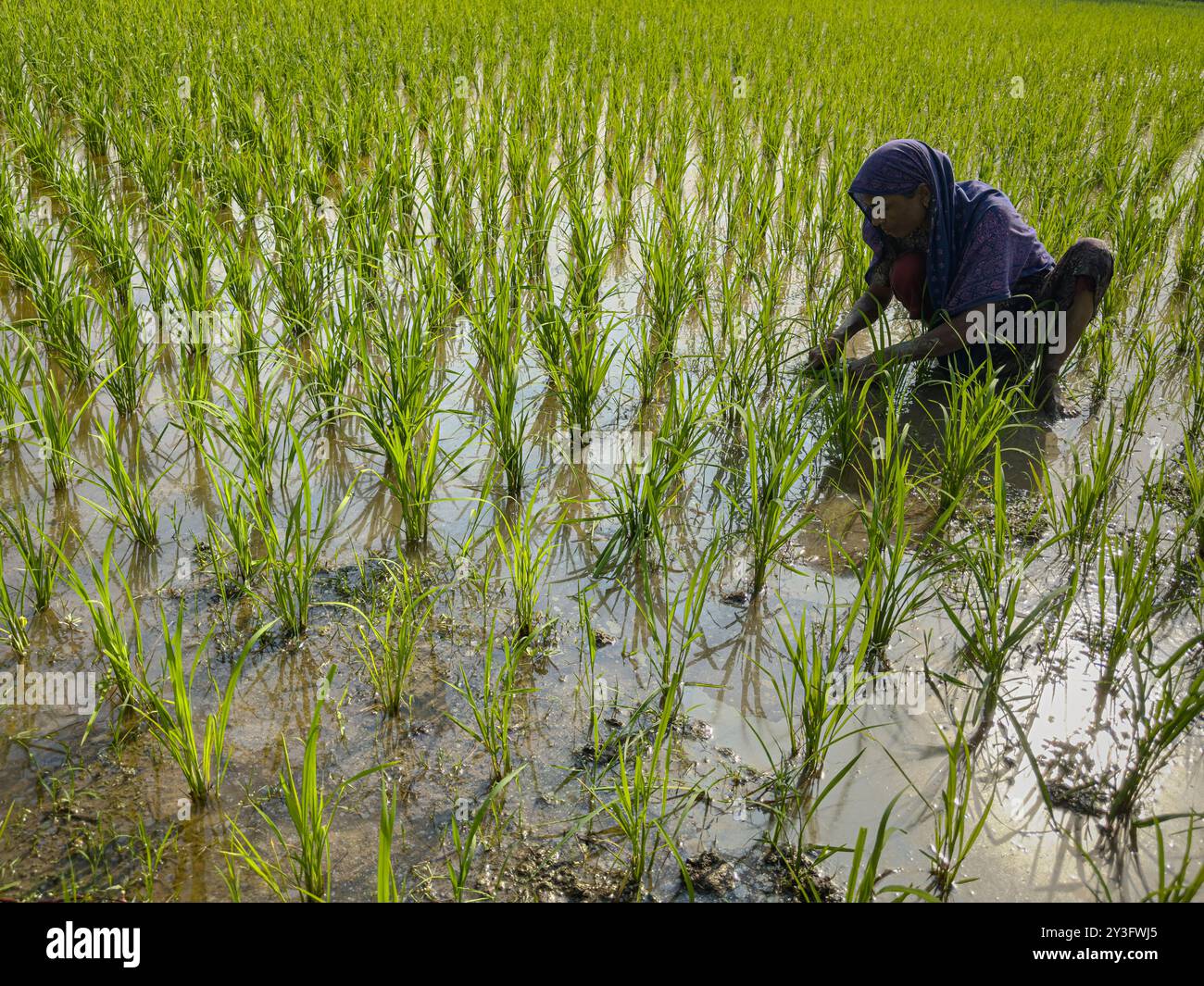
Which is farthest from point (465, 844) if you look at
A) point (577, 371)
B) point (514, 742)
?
point (577, 371)

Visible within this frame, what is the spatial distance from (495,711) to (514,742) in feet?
0.23

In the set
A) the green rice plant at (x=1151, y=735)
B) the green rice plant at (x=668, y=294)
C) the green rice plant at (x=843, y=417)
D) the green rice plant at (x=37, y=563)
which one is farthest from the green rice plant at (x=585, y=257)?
the green rice plant at (x=1151, y=735)

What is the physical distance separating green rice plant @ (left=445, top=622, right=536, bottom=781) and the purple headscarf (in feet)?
6.40

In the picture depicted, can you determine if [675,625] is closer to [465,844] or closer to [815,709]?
[815,709]

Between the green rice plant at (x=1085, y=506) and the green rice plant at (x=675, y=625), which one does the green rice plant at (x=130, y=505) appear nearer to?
the green rice plant at (x=675, y=625)

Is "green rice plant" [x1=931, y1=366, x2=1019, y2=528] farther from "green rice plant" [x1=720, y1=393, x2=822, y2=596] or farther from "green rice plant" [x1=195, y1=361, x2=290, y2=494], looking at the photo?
"green rice plant" [x1=195, y1=361, x2=290, y2=494]

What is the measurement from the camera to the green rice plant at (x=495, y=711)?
1.67 metres

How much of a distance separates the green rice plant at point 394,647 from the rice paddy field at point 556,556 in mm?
23

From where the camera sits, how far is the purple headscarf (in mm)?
2947

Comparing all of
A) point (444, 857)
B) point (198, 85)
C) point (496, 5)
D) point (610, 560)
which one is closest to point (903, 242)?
point (610, 560)

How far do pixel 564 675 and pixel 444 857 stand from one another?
1.64ft

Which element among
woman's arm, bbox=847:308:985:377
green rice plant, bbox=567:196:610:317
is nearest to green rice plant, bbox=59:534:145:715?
green rice plant, bbox=567:196:610:317

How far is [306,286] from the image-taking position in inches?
125
